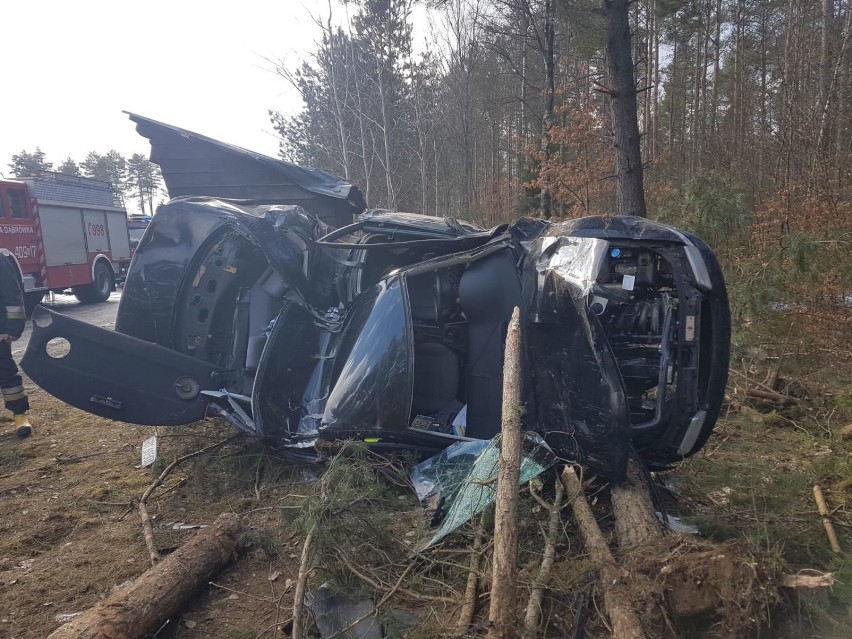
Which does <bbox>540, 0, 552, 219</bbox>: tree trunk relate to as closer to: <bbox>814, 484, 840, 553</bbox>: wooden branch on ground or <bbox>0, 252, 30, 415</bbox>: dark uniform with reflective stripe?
<bbox>0, 252, 30, 415</bbox>: dark uniform with reflective stripe

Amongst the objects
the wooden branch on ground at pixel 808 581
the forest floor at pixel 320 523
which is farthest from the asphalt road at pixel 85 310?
the wooden branch on ground at pixel 808 581

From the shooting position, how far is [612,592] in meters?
2.06

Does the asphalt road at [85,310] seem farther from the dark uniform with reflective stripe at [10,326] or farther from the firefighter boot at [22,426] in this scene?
the firefighter boot at [22,426]

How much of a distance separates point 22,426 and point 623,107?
6.78 metres

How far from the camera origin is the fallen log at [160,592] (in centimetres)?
224

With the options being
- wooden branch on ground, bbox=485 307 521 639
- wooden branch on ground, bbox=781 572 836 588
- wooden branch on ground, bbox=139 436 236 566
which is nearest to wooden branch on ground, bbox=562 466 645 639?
wooden branch on ground, bbox=485 307 521 639

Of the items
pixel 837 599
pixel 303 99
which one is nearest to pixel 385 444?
pixel 837 599

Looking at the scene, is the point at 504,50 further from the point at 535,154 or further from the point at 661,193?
the point at 661,193

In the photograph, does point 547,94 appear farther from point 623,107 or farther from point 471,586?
point 471,586

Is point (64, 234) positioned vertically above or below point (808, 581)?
above

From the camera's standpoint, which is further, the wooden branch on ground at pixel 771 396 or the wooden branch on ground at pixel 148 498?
the wooden branch on ground at pixel 771 396

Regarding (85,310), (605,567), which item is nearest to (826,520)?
(605,567)

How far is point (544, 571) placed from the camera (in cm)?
234

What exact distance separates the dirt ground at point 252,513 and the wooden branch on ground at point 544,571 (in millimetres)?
68
